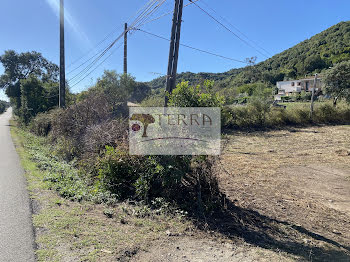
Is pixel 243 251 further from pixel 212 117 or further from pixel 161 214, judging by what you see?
pixel 212 117

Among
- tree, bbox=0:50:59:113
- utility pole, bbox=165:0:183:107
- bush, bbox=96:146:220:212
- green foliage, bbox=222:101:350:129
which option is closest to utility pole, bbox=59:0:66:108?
utility pole, bbox=165:0:183:107

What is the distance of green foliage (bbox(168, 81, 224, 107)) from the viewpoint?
374cm

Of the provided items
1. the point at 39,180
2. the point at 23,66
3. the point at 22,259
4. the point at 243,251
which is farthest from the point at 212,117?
the point at 23,66

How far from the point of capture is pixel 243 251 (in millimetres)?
2682

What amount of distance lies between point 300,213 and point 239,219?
4.26 feet

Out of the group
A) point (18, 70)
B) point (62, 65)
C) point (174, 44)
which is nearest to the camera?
point (174, 44)

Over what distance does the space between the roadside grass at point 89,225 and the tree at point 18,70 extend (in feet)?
87.9

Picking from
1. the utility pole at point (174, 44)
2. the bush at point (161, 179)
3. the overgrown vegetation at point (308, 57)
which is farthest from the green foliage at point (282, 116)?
the overgrown vegetation at point (308, 57)

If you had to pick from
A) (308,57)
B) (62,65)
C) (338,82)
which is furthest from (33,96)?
(308,57)

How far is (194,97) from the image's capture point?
148 inches

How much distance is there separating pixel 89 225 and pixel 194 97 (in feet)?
8.79

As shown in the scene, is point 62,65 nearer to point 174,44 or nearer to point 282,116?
point 174,44

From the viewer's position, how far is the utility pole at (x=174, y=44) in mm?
6172

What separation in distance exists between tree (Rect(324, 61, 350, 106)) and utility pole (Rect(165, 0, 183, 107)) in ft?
66.6
